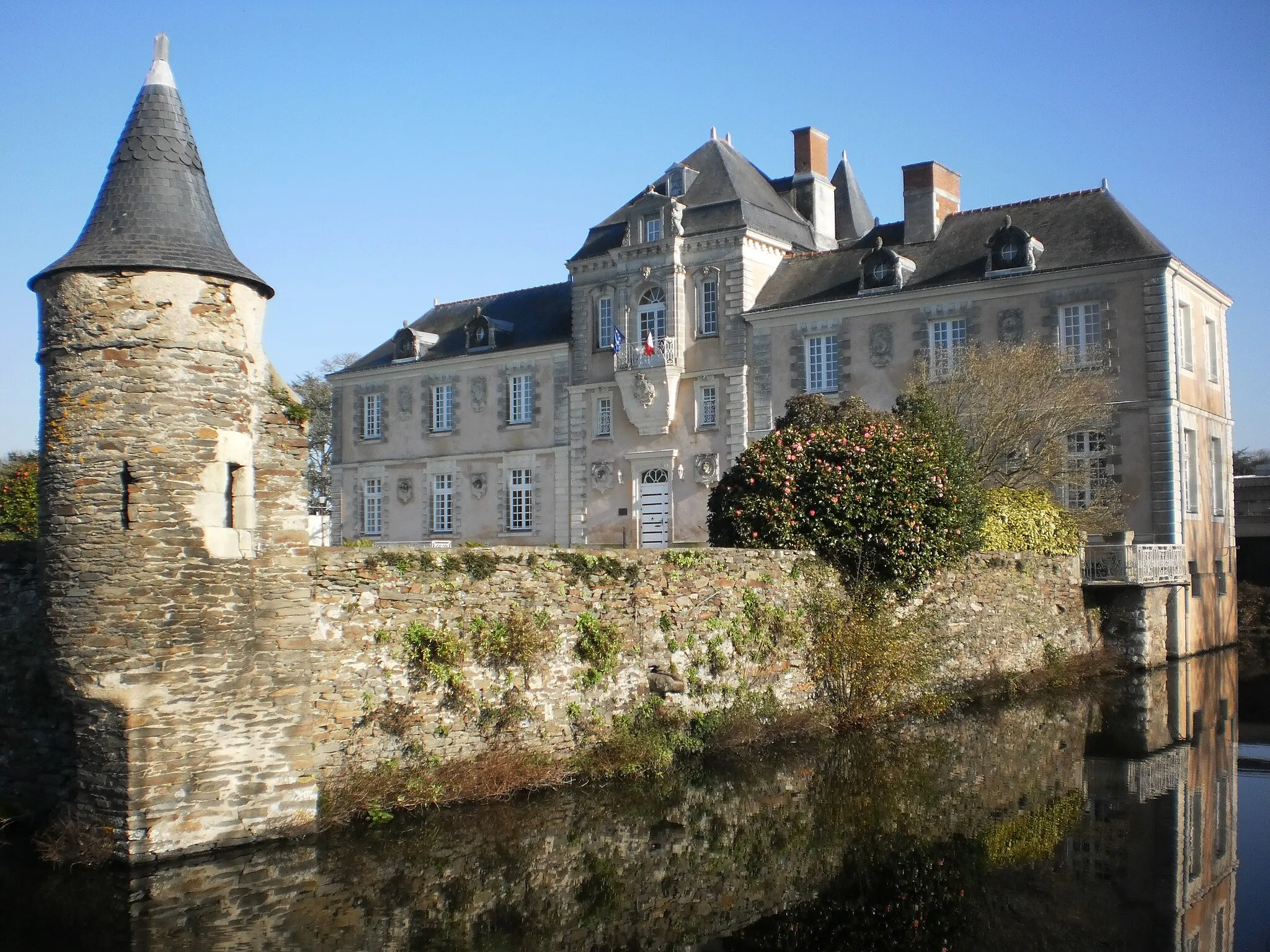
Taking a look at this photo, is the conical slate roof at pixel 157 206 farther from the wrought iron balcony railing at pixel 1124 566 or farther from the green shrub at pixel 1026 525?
the wrought iron balcony railing at pixel 1124 566

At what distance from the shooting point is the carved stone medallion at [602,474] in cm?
3186

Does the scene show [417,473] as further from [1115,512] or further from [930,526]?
[930,526]

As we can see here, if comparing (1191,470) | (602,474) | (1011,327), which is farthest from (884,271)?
(602,474)

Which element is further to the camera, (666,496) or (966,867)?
(666,496)

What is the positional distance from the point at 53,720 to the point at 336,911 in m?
3.36

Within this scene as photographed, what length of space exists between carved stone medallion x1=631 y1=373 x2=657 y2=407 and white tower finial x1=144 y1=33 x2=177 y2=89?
841 inches

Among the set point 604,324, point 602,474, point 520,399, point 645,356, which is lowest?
point 602,474

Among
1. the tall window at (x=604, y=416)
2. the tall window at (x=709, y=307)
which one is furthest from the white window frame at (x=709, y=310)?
the tall window at (x=604, y=416)

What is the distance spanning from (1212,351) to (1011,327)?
509 cm

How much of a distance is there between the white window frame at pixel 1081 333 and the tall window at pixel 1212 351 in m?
3.23

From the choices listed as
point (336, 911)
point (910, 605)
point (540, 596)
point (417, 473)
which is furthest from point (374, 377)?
point (336, 911)

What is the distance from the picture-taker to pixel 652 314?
3117 centimetres

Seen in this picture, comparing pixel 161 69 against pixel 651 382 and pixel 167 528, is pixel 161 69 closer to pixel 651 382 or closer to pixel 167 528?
pixel 167 528

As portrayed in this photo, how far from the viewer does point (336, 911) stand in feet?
25.3
